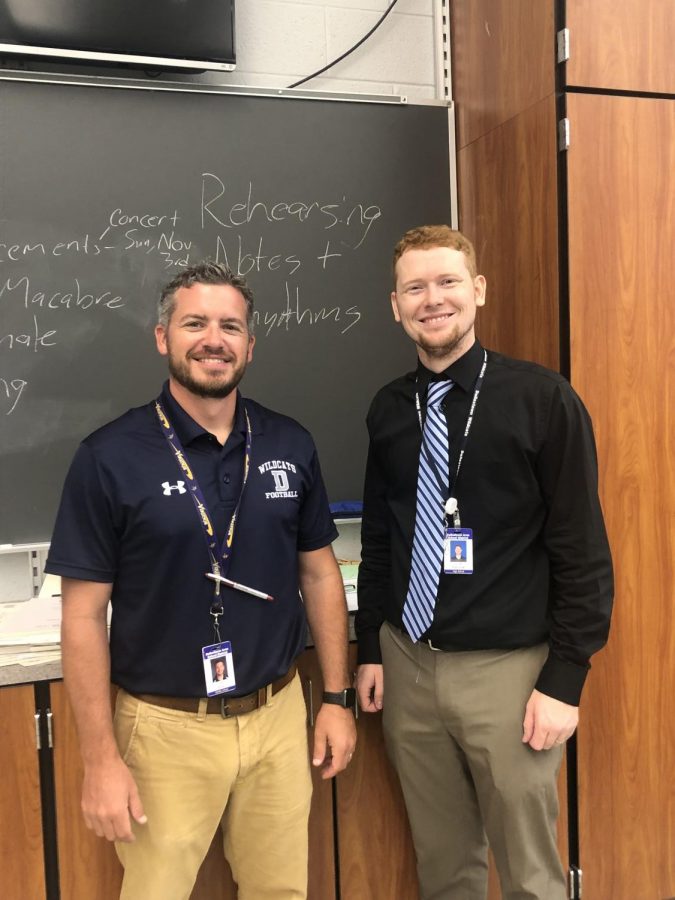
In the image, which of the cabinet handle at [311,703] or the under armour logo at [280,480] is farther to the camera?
the cabinet handle at [311,703]

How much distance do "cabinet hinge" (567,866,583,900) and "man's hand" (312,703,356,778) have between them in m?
0.82

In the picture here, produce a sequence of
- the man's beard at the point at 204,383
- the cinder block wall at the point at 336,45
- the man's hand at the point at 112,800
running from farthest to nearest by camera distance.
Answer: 1. the cinder block wall at the point at 336,45
2. the man's beard at the point at 204,383
3. the man's hand at the point at 112,800

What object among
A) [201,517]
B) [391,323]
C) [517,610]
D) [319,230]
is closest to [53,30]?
[319,230]

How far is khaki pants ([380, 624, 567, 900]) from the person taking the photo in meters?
1.43

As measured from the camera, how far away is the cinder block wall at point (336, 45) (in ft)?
7.09

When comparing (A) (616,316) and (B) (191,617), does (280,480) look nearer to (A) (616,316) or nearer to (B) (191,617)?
(B) (191,617)

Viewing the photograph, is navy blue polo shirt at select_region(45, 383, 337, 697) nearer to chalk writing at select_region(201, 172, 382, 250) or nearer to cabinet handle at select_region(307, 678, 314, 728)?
cabinet handle at select_region(307, 678, 314, 728)

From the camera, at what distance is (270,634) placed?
1396 millimetres

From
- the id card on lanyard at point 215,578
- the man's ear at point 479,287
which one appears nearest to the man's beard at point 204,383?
the id card on lanyard at point 215,578

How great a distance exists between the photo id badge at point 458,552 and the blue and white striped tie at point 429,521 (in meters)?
0.01

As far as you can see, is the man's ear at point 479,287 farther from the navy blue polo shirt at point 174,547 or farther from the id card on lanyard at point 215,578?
the id card on lanyard at point 215,578

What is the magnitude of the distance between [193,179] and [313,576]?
1201 mm

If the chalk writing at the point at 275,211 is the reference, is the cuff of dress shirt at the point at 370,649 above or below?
below

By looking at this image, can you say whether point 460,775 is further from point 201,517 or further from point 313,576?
point 201,517
